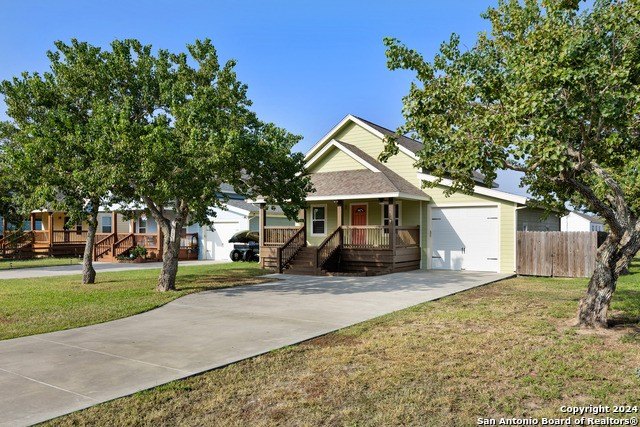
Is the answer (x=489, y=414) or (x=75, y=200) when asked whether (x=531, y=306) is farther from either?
(x=75, y=200)

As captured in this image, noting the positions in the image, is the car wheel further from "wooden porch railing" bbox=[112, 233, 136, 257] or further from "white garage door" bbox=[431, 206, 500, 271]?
"white garage door" bbox=[431, 206, 500, 271]

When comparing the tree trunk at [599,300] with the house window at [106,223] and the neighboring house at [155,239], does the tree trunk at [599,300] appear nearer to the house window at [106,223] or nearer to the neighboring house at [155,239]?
the neighboring house at [155,239]

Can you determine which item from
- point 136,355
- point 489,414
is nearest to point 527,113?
point 489,414

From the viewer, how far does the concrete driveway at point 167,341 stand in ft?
17.9

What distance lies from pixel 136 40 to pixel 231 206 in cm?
1518

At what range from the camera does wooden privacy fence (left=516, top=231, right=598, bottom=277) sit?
58.7 ft

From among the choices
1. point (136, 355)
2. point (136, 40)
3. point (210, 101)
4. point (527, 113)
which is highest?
point (136, 40)

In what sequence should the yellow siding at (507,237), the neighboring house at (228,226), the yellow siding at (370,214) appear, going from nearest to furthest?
the yellow siding at (507,237)
the yellow siding at (370,214)
the neighboring house at (228,226)

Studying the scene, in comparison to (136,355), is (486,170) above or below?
above

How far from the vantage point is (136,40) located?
15.1m

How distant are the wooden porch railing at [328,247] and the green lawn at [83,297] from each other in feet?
8.47

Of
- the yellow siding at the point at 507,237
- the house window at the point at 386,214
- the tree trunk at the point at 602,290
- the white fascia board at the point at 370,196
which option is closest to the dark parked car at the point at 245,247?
the white fascia board at the point at 370,196

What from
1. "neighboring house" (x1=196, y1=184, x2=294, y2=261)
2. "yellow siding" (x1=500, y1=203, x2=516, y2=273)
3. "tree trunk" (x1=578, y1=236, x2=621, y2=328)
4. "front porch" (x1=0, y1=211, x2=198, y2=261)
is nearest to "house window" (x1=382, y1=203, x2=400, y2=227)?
"yellow siding" (x1=500, y1=203, x2=516, y2=273)

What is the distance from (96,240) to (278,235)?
15.3 meters
